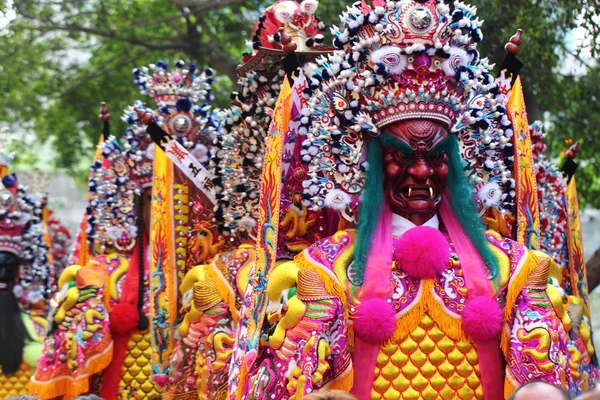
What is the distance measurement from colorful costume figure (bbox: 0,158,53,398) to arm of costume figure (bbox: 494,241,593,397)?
18.3 feet

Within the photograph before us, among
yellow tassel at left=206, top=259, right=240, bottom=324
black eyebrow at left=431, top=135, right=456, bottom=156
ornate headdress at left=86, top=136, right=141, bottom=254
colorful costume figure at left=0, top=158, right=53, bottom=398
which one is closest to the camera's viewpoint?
black eyebrow at left=431, top=135, right=456, bottom=156

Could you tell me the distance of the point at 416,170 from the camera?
5176mm

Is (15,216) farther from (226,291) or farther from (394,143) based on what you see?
(394,143)

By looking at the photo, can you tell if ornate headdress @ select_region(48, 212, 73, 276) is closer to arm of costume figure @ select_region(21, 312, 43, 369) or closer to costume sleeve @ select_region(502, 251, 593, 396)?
arm of costume figure @ select_region(21, 312, 43, 369)

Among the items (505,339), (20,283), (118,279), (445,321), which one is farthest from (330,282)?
(20,283)

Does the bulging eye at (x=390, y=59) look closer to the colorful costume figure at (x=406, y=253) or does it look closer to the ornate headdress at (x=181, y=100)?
the colorful costume figure at (x=406, y=253)

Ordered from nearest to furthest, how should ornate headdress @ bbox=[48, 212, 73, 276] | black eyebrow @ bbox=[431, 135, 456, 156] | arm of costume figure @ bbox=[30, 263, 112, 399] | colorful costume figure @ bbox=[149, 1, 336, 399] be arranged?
1. black eyebrow @ bbox=[431, 135, 456, 156]
2. colorful costume figure @ bbox=[149, 1, 336, 399]
3. arm of costume figure @ bbox=[30, 263, 112, 399]
4. ornate headdress @ bbox=[48, 212, 73, 276]

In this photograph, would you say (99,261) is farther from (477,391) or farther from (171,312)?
(477,391)

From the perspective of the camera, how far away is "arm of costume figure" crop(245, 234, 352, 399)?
4.83m

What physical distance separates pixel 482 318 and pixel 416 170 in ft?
2.33

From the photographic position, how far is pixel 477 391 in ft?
16.4

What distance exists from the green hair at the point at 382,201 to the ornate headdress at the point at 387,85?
0.17 ft

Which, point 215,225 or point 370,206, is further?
point 215,225

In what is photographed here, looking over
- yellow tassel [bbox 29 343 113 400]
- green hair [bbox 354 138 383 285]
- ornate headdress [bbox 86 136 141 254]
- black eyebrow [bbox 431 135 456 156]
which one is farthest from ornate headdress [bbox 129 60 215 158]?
black eyebrow [bbox 431 135 456 156]
